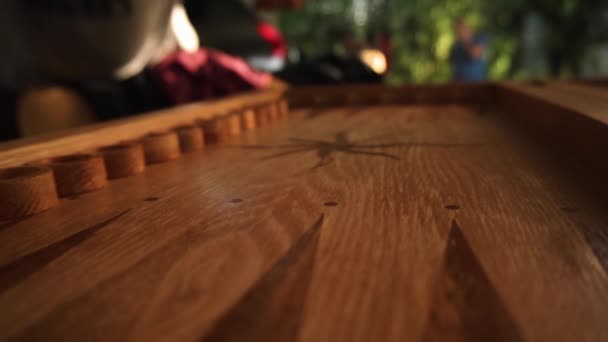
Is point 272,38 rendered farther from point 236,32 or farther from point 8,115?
point 8,115

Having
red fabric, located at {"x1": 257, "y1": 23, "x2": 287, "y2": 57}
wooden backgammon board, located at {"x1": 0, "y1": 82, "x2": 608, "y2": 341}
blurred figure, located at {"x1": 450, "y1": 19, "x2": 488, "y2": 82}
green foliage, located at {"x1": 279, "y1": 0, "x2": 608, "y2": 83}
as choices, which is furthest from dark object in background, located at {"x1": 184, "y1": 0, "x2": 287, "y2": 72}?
green foliage, located at {"x1": 279, "y1": 0, "x2": 608, "y2": 83}

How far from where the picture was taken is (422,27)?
898 centimetres

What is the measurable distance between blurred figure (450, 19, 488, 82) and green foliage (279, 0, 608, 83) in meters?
1.53

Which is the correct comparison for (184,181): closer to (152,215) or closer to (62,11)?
(152,215)

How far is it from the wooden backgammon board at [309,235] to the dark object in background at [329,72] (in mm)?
2018

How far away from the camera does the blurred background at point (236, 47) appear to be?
1827mm

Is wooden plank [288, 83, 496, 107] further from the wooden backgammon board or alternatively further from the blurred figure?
the blurred figure

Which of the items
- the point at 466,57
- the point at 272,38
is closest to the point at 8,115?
the point at 272,38

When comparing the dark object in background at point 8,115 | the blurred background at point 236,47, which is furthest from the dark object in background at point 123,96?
the dark object in background at point 8,115

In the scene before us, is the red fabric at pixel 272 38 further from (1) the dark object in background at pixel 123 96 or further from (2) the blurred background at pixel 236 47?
(1) the dark object in background at pixel 123 96

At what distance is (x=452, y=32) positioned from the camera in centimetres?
887

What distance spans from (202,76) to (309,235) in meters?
2.23

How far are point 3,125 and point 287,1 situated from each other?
4.52 m

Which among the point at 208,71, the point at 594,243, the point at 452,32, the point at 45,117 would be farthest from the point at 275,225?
the point at 452,32
